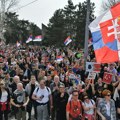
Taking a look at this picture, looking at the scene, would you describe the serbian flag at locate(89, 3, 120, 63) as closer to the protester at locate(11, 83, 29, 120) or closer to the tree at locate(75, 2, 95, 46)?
the protester at locate(11, 83, 29, 120)

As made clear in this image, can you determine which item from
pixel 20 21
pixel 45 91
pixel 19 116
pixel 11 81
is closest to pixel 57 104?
pixel 45 91

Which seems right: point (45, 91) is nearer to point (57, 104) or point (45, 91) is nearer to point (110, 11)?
point (57, 104)

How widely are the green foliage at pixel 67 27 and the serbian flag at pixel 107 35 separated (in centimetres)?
5996

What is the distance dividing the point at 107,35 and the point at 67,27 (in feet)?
226

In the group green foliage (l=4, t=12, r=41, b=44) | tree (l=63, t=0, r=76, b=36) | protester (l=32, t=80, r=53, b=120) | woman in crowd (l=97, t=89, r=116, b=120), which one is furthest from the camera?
green foliage (l=4, t=12, r=41, b=44)

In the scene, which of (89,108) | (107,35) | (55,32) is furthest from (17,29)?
(107,35)

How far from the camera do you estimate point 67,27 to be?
77062mm

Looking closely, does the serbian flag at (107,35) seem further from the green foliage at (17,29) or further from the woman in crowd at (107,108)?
the green foliage at (17,29)

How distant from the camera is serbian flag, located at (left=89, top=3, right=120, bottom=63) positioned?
8195 mm

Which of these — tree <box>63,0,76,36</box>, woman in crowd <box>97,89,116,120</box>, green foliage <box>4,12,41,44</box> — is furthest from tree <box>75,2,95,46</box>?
woman in crowd <box>97,89,116,120</box>

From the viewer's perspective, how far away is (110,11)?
8.35 m

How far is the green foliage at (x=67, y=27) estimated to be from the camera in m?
69.9

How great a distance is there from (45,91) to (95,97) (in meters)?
1.57

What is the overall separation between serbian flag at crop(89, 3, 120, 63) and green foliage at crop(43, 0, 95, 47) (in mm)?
59960
